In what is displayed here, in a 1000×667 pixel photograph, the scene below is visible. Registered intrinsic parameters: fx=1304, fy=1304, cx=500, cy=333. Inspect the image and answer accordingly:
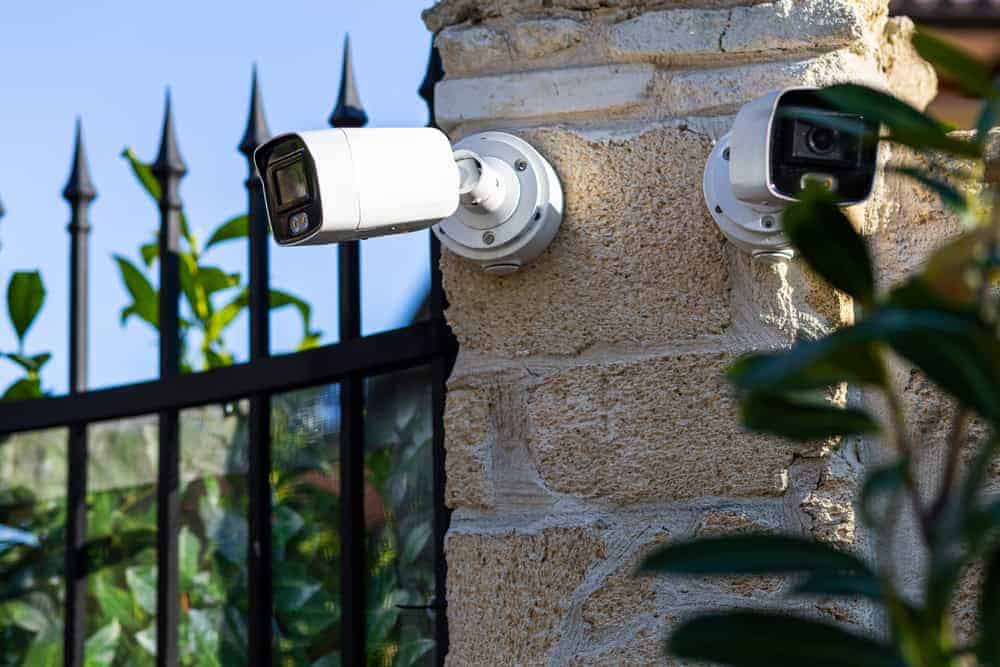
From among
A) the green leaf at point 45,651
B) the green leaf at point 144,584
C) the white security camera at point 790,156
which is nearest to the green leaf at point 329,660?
the green leaf at point 144,584

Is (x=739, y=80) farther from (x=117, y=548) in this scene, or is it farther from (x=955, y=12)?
(x=955, y=12)

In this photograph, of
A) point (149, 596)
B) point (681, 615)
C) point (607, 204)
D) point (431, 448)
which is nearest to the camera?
point (681, 615)

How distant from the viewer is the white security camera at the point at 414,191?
1.34 meters

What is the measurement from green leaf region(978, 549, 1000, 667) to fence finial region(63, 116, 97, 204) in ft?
7.47

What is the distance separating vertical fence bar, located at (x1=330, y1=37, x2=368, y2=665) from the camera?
1919 mm

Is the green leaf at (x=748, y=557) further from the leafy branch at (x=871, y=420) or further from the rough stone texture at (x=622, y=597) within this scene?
the rough stone texture at (x=622, y=597)

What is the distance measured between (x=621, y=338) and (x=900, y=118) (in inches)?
33.3

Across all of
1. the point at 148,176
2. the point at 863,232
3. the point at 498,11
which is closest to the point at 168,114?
the point at 148,176

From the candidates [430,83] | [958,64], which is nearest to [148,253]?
[430,83]

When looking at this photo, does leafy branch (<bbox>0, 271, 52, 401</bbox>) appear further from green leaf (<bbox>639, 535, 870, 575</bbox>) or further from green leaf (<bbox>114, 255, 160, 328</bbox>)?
green leaf (<bbox>639, 535, 870, 575</bbox>)

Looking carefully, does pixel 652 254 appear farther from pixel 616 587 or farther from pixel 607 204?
pixel 616 587

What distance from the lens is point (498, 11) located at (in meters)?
1.60

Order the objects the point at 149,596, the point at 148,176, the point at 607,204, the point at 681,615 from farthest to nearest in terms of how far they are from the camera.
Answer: the point at 148,176, the point at 149,596, the point at 607,204, the point at 681,615

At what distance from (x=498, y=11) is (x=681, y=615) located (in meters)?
0.75
